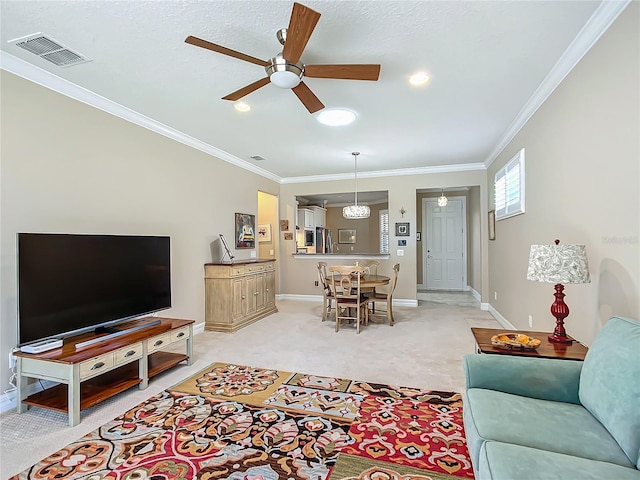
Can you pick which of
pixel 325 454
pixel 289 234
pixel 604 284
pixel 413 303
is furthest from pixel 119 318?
pixel 413 303

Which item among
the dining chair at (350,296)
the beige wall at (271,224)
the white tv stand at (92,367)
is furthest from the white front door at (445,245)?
the white tv stand at (92,367)

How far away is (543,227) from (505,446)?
2.61 metres

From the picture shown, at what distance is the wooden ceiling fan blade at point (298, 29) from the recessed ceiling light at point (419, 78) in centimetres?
115

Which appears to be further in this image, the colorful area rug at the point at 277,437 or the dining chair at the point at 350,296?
the dining chair at the point at 350,296

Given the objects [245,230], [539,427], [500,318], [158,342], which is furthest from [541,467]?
[245,230]

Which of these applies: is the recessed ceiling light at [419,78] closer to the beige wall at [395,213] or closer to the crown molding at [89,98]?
the crown molding at [89,98]

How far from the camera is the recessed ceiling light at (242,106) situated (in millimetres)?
3400

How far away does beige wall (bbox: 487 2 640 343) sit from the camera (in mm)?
1846

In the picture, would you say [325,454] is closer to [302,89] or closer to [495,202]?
[302,89]

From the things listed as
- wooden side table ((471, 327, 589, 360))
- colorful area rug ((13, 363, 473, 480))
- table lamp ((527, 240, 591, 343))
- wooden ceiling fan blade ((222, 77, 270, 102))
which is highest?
wooden ceiling fan blade ((222, 77, 270, 102))

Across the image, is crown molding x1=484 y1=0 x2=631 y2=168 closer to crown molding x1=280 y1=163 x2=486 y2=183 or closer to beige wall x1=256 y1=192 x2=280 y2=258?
crown molding x1=280 y1=163 x2=486 y2=183

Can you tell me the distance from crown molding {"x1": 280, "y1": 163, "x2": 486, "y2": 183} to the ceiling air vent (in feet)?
16.1

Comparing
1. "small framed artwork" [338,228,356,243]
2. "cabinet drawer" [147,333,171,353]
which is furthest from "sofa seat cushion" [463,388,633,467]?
"small framed artwork" [338,228,356,243]

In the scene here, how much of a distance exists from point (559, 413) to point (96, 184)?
13.1 feet
